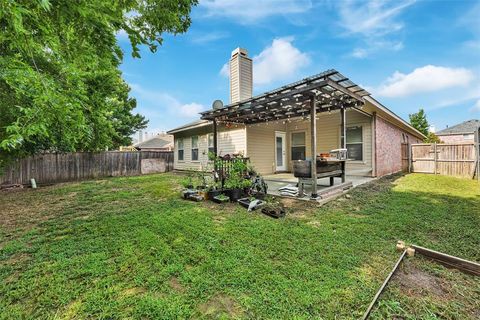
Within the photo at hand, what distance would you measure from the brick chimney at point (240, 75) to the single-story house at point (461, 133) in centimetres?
3185

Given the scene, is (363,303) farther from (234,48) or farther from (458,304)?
(234,48)

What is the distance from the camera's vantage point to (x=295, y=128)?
409 inches

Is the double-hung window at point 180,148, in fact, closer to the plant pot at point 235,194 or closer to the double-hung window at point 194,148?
the double-hung window at point 194,148

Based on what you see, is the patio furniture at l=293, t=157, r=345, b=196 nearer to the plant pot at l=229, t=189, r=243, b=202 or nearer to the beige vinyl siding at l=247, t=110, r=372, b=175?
the plant pot at l=229, t=189, r=243, b=202

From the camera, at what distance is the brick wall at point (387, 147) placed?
26.6 feet

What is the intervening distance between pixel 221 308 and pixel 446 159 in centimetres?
1200

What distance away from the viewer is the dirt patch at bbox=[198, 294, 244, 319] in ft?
5.49

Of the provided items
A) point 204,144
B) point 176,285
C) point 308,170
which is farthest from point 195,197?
point 204,144

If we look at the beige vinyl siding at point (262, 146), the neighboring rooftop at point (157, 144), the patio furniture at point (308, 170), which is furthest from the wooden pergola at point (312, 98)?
the neighboring rooftop at point (157, 144)

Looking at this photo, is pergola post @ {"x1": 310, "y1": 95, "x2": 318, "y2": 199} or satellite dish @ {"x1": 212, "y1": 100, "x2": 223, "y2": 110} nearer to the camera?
pergola post @ {"x1": 310, "y1": 95, "x2": 318, "y2": 199}

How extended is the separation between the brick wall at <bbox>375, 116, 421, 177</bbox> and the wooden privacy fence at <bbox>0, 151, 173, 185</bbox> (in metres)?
12.2

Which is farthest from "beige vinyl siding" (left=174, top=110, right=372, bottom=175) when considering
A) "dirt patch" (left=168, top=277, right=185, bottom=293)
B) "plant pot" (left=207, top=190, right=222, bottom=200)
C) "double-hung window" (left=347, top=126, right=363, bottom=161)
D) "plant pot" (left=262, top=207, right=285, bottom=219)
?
"dirt patch" (left=168, top=277, right=185, bottom=293)

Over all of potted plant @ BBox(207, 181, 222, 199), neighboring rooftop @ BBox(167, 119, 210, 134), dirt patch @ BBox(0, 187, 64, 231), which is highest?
neighboring rooftop @ BBox(167, 119, 210, 134)

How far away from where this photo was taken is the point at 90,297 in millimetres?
1860
